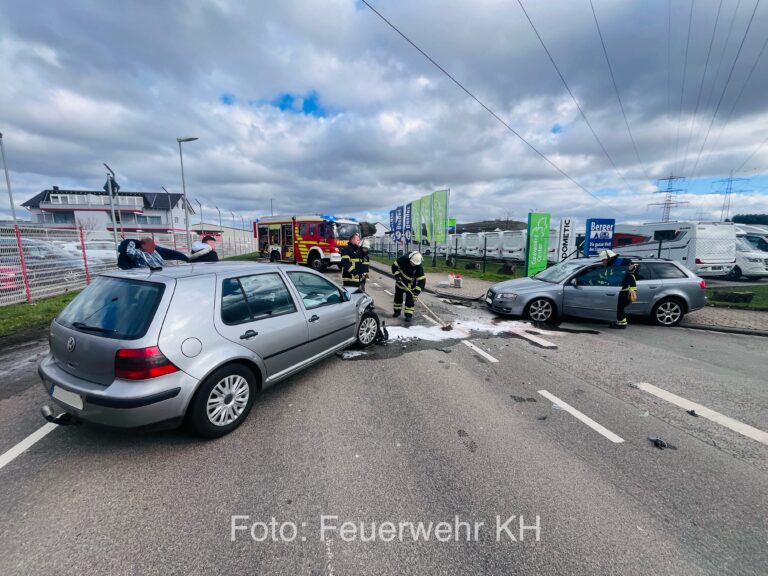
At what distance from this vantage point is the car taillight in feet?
8.07

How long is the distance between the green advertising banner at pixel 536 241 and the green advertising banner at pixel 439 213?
5.56m

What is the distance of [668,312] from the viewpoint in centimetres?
732

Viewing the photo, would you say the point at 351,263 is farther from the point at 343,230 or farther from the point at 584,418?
the point at 343,230

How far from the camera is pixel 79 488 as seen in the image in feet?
7.62

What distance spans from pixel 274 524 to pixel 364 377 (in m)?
2.29

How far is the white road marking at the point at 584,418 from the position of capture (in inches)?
119

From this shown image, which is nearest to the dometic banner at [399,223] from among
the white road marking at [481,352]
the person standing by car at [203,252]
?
the person standing by car at [203,252]

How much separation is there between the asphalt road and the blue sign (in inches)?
352

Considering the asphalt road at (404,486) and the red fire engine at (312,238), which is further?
the red fire engine at (312,238)

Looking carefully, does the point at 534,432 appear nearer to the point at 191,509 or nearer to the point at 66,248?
the point at 191,509

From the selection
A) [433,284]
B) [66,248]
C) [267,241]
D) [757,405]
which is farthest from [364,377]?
[267,241]

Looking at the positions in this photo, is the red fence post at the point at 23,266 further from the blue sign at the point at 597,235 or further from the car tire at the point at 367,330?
the blue sign at the point at 597,235

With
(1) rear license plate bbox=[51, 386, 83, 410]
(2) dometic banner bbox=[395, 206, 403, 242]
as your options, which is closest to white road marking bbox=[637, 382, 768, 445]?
(1) rear license plate bbox=[51, 386, 83, 410]

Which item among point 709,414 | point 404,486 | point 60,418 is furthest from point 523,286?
point 60,418
